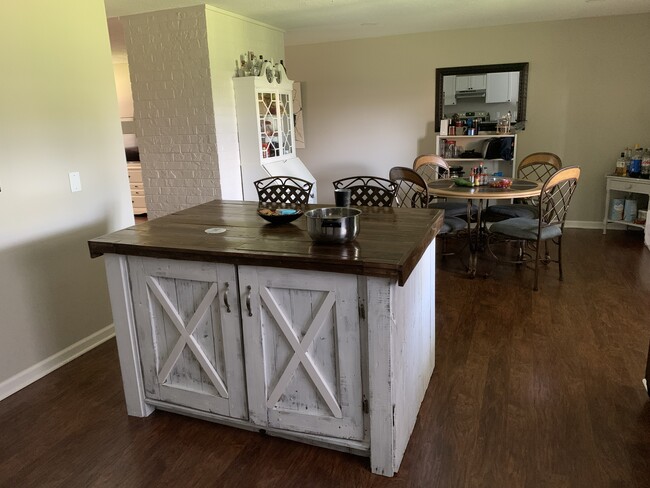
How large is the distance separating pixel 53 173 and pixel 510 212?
11.9ft

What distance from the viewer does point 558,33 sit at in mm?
5367

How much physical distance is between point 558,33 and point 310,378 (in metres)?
5.14

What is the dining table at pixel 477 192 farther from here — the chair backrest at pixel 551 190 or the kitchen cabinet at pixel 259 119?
the kitchen cabinet at pixel 259 119

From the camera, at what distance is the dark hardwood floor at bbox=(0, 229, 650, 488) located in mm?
1908

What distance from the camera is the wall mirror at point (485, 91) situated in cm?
563

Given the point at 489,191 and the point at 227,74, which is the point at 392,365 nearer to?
the point at 489,191

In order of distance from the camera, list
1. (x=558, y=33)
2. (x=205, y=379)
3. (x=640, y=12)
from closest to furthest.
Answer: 1. (x=205, y=379)
2. (x=640, y=12)
3. (x=558, y=33)

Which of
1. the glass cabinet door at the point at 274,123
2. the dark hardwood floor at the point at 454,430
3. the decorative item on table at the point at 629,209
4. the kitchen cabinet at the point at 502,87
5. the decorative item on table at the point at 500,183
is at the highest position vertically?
the kitchen cabinet at the point at 502,87

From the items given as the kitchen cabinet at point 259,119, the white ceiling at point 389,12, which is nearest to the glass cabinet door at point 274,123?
the kitchen cabinet at point 259,119

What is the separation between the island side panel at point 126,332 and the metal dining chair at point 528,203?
3.42m

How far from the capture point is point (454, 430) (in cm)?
215

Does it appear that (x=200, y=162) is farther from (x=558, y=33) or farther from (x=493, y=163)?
(x=558, y=33)

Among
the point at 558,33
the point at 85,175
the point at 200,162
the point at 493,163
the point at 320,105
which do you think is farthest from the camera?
the point at 320,105

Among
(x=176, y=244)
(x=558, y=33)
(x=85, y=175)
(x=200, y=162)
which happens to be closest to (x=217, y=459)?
(x=176, y=244)
